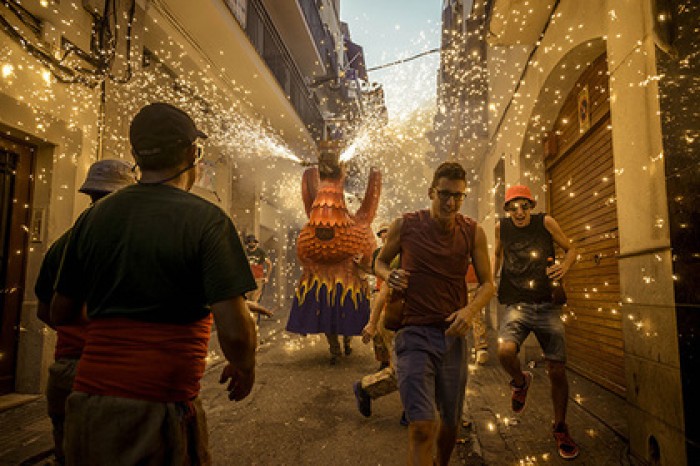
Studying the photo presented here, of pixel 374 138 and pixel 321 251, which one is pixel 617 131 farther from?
pixel 374 138

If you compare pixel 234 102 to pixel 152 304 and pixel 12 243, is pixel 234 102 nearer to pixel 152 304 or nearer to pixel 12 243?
pixel 12 243

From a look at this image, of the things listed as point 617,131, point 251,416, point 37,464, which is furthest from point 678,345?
point 37,464

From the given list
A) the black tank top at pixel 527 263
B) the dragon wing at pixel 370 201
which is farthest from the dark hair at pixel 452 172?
the dragon wing at pixel 370 201

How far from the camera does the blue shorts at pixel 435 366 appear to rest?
2666mm

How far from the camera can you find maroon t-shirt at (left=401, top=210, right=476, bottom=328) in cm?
280

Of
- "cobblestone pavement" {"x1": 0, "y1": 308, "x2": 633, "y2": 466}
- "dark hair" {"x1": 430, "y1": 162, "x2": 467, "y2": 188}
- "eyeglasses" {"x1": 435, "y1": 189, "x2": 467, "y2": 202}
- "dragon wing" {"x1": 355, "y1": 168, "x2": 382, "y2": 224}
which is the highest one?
"dragon wing" {"x1": 355, "y1": 168, "x2": 382, "y2": 224}

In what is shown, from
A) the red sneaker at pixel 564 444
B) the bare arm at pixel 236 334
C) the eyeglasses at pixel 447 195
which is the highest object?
the eyeglasses at pixel 447 195

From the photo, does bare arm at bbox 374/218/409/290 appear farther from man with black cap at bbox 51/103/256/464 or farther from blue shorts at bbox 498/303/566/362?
blue shorts at bbox 498/303/566/362

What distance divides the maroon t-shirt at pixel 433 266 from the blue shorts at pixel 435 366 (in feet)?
0.29

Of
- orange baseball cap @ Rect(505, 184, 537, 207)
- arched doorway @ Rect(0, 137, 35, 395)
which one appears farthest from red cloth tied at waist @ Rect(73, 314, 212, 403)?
arched doorway @ Rect(0, 137, 35, 395)

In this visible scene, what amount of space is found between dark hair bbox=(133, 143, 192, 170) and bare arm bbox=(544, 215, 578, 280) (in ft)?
10.5

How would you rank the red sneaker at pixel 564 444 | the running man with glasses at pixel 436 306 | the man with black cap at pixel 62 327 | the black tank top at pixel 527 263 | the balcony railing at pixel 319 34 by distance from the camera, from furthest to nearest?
1. the balcony railing at pixel 319 34
2. the black tank top at pixel 527 263
3. the red sneaker at pixel 564 444
4. the running man with glasses at pixel 436 306
5. the man with black cap at pixel 62 327

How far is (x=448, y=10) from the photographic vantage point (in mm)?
18891

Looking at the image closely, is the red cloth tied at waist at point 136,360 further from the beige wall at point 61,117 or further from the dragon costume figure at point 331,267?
the dragon costume figure at point 331,267
